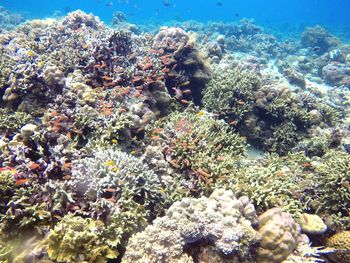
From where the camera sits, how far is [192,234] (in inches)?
149

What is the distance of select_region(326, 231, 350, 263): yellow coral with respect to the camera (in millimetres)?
4711

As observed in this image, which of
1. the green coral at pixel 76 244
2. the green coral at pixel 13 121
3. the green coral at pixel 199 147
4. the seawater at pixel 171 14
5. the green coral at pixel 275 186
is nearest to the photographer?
the green coral at pixel 76 244

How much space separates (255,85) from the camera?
9.90 m

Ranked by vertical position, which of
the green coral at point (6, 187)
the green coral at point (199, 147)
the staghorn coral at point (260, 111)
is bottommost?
the green coral at point (6, 187)

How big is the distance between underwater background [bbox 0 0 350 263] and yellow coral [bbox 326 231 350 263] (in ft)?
0.07

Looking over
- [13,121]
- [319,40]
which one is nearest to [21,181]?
[13,121]

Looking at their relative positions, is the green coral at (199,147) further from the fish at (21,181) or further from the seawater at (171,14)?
the seawater at (171,14)

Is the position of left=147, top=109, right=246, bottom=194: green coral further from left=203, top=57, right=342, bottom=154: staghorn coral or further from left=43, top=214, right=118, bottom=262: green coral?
left=43, top=214, right=118, bottom=262: green coral

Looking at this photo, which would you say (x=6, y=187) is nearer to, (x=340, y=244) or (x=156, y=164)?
(x=156, y=164)

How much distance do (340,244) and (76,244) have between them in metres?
4.53

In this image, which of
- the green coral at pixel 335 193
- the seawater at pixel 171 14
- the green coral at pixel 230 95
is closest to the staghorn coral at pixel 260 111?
the green coral at pixel 230 95

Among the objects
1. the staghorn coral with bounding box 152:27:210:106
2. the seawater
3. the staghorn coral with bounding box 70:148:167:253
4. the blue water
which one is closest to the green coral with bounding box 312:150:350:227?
the staghorn coral with bounding box 70:148:167:253

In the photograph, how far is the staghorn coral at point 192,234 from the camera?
3658mm

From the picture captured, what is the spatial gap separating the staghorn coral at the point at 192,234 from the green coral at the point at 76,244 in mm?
394
